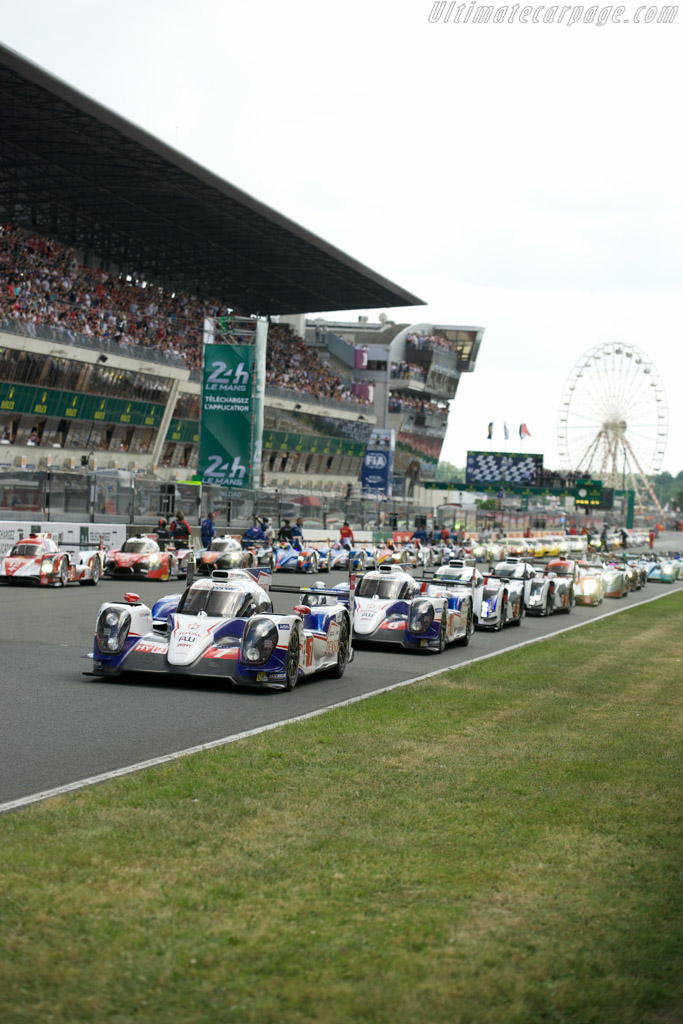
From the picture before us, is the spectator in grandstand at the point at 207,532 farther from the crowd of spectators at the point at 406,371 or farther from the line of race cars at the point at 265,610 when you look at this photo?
the crowd of spectators at the point at 406,371

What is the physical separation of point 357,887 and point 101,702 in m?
6.60

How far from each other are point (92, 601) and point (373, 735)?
588 inches

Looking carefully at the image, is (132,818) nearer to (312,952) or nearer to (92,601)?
(312,952)

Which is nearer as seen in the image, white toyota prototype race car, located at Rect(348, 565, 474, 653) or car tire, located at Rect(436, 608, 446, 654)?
white toyota prototype race car, located at Rect(348, 565, 474, 653)

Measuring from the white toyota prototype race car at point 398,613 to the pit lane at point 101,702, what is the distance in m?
0.26

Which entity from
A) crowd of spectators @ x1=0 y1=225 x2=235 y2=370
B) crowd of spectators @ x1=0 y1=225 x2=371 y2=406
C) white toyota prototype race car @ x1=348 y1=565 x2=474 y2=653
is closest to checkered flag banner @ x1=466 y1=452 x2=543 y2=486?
crowd of spectators @ x1=0 y1=225 x2=371 y2=406

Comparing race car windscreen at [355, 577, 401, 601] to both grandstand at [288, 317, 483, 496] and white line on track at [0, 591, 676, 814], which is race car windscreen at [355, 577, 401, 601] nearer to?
white line on track at [0, 591, 676, 814]

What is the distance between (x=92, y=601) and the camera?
2505cm

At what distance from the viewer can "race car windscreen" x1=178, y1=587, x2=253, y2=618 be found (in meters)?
14.5

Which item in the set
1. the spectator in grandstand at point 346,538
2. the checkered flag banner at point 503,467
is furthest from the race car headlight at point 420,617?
the checkered flag banner at point 503,467

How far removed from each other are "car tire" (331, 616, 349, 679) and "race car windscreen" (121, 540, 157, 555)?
17.1 meters

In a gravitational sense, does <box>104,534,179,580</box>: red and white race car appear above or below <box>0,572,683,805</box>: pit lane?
above

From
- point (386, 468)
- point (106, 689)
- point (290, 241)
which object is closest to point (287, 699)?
point (106, 689)

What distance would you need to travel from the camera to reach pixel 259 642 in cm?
1398
